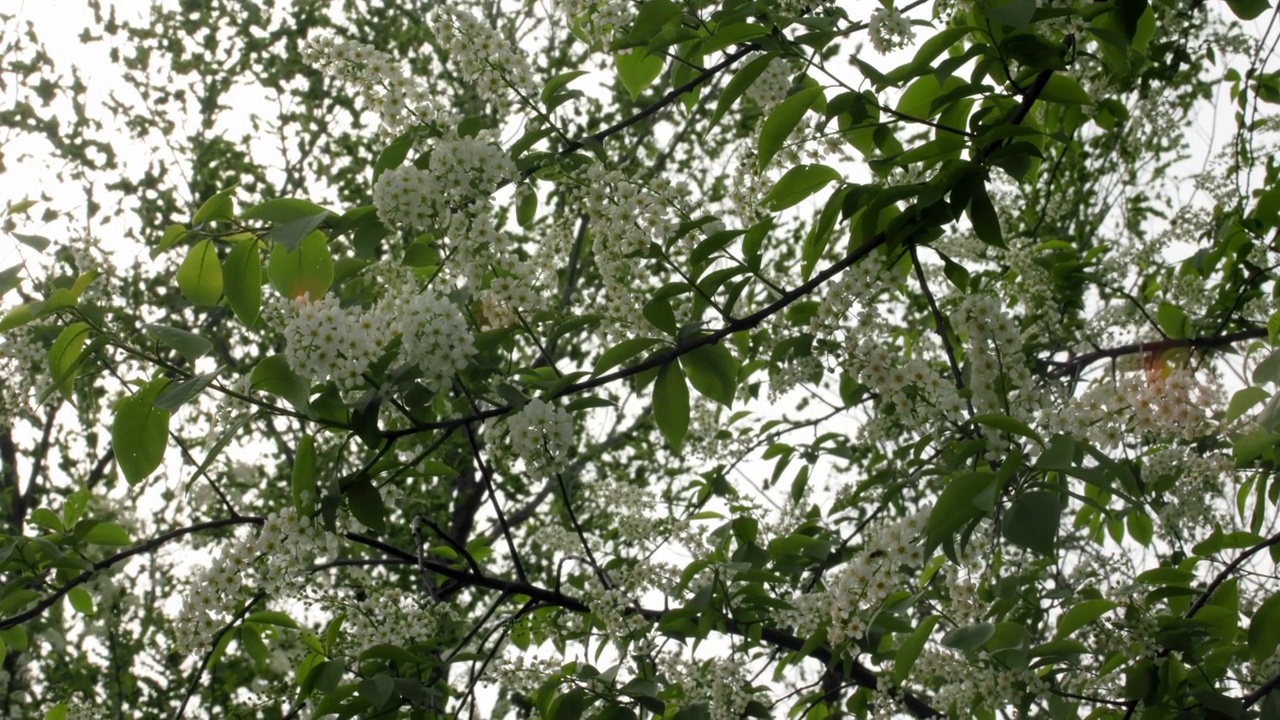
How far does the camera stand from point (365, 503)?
1.85 m

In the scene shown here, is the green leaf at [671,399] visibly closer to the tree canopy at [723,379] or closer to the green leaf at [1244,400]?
the tree canopy at [723,379]

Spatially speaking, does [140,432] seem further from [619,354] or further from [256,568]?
[619,354]

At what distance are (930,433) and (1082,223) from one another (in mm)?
4688

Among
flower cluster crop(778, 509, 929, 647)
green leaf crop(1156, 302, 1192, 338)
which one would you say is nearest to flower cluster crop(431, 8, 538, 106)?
flower cluster crop(778, 509, 929, 647)

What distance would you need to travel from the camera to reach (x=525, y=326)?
211 cm

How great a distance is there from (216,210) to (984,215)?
1.23 m

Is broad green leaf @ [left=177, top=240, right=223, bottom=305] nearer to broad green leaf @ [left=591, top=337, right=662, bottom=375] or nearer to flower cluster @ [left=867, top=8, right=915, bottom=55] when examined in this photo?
broad green leaf @ [left=591, top=337, right=662, bottom=375]

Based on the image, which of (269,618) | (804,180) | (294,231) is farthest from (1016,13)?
(269,618)

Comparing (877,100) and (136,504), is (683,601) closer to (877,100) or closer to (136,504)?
(877,100)

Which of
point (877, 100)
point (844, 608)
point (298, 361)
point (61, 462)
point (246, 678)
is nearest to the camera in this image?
point (298, 361)

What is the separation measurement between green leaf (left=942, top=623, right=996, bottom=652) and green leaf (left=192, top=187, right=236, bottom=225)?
4.22ft

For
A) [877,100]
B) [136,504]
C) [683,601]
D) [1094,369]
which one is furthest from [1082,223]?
[136,504]

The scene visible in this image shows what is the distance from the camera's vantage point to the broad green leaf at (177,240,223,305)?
1.95 m

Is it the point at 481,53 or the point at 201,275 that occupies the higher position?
the point at 481,53
